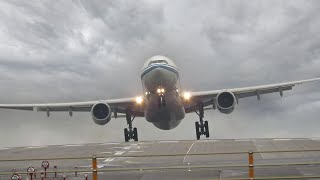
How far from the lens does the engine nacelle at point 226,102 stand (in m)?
32.1

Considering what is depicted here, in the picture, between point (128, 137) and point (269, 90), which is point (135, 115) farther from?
point (269, 90)

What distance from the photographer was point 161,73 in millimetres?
27891

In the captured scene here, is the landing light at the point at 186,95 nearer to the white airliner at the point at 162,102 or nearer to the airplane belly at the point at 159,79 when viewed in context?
the white airliner at the point at 162,102

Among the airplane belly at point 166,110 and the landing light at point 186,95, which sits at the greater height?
the landing light at point 186,95

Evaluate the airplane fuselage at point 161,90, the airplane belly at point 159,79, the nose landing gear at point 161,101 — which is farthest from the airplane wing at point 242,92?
the airplane belly at point 159,79

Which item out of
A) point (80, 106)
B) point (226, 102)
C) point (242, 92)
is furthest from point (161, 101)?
point (80, 106)

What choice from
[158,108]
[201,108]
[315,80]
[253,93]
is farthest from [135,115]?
[315,80]

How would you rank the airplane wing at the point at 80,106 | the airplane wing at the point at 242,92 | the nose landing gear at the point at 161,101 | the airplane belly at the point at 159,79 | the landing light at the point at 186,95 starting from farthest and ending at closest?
the airplane wing at the point at 80,106, the airplane wing at the point at 242,92, the landing light at the point at 186,95, the nose landing gear at the point at 161,101, the airplane belly at the point at 159,79

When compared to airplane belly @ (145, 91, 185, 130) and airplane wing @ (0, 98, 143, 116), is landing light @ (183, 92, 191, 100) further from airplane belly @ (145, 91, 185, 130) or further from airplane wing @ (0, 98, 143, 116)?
airplane wing @ (0, 98, 143, 116)

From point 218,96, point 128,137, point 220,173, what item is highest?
point 218,96

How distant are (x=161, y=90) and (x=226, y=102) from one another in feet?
21.4

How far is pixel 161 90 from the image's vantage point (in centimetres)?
2862

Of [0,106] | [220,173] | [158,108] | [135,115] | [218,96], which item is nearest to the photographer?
[220,173]

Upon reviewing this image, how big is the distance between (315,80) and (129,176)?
23.9 meters
